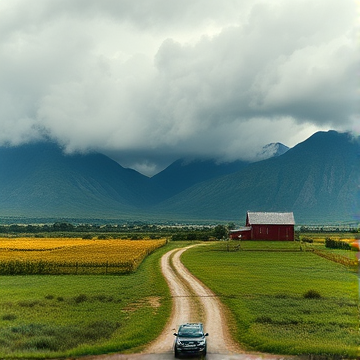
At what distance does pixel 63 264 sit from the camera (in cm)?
5778

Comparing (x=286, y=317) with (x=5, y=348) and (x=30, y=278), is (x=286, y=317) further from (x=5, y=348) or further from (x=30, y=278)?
(x=30, y=278)

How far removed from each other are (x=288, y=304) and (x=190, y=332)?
13875 millimetres

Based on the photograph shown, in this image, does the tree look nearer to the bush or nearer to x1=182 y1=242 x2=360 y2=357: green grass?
the bush

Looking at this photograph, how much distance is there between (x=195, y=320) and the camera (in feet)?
99.4

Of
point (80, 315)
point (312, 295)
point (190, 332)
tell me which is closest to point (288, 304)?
point (312, 295)

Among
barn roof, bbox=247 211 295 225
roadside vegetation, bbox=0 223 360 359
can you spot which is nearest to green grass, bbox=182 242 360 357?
roadside vegetation, bbox=0 223 360 359

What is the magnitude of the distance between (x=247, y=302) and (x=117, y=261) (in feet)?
90.0

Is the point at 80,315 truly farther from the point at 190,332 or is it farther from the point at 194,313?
the point at 190,332

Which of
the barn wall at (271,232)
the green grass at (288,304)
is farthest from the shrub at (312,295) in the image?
the barn wall at (271,232)

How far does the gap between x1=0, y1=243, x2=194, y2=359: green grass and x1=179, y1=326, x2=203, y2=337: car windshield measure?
274cm

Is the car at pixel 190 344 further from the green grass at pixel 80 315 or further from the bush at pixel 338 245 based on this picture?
the bush at pixel 338 245

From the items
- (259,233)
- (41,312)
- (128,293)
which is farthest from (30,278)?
(259,233)

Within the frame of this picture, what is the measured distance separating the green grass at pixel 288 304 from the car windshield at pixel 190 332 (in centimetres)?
304

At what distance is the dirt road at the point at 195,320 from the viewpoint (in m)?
23.1
